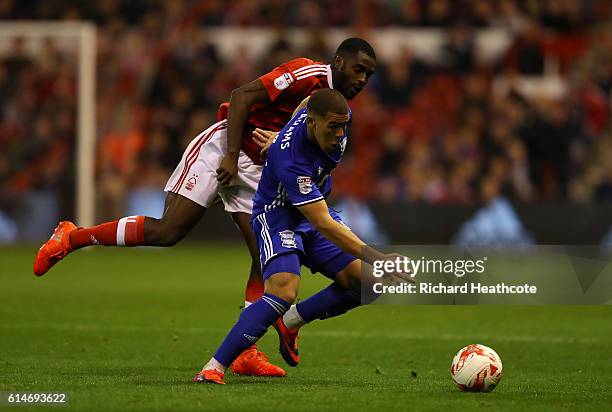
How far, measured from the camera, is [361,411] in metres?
5.51

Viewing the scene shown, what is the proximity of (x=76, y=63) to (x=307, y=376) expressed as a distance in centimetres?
1139

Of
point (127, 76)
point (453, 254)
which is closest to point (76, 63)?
point (127, 76)

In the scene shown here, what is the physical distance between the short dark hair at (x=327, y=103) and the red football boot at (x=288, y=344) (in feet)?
4.53

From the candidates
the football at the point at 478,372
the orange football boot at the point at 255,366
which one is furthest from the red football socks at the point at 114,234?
the football at the point at 478,372

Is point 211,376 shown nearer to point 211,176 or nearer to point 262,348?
point 211,176

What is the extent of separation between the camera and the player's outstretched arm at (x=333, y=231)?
6.24 meters

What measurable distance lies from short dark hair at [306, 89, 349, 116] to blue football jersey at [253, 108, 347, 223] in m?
0.22

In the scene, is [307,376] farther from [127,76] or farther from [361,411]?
[127,76]

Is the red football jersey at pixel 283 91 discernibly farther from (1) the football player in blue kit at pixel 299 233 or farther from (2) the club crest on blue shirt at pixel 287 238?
(2) the club crest on blue shirt at pixel 287 238

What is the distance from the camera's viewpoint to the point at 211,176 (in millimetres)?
7633

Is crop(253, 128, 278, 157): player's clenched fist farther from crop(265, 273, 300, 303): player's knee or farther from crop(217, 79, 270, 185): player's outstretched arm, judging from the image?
crop(265, 273, 300, 303): player's knee

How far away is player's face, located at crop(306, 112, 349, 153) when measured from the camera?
626 cm

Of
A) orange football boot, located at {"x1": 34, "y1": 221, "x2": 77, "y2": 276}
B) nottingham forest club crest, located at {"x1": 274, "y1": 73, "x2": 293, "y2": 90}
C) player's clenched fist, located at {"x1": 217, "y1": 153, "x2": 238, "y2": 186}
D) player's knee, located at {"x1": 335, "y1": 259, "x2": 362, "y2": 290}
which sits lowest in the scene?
orange football boot, located at {"x1": 34, "y1": 221, "x2": 77, "y2": 276}

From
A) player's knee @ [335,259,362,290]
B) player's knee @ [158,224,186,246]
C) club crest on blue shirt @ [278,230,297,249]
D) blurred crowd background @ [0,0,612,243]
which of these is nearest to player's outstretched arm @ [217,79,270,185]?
player's knee @ [158,224,186,246]
